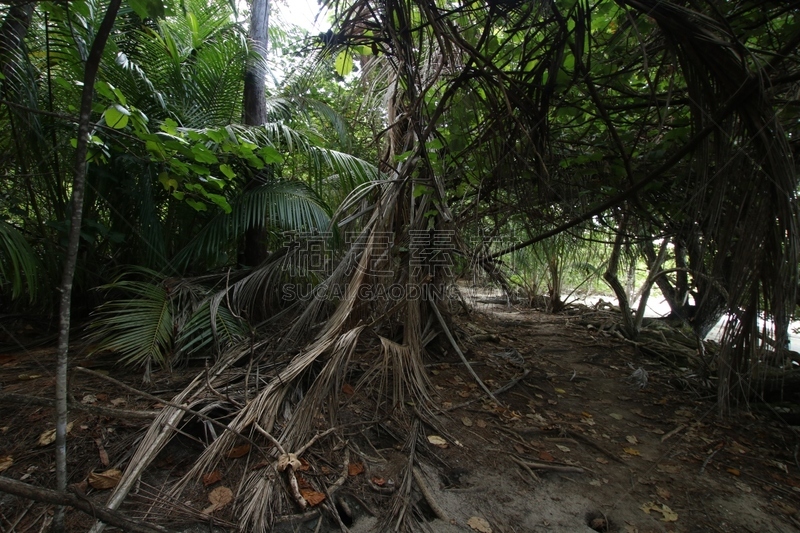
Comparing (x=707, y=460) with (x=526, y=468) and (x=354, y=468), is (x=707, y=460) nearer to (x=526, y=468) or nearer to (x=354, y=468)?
(x=526, y=468)

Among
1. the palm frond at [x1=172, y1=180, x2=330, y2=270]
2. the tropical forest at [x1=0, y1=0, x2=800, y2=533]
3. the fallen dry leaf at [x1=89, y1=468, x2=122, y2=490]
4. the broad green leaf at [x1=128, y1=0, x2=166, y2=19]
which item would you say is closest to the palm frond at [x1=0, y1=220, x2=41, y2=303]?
the tropical forest at [x1=0, y1=0, x2=800, y2=533]

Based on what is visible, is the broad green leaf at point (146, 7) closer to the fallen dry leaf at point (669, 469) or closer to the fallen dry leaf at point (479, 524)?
the fallen dry leaf at point (479, 524)

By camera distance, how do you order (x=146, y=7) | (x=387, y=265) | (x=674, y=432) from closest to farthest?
(x=146, y=7), (x=674, y=432), (x=387, y=265)

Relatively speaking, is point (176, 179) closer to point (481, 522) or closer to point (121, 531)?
point (121, 531)

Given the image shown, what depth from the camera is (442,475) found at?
1695mm

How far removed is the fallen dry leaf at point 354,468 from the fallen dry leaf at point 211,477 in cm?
51

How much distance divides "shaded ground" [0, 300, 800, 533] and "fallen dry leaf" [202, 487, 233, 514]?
0.02m

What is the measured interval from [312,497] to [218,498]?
34cm

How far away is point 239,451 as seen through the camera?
5.06ft

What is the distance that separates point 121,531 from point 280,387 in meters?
0.73

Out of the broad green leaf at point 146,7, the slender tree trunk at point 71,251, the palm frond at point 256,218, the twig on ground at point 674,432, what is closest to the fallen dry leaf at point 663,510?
the twig on ground at point 674,432

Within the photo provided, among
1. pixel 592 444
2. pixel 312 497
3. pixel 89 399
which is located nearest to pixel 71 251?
pixel 312 497

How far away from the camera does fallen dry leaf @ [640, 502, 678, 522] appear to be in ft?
5.18

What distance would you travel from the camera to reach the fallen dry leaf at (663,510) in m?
1.58
